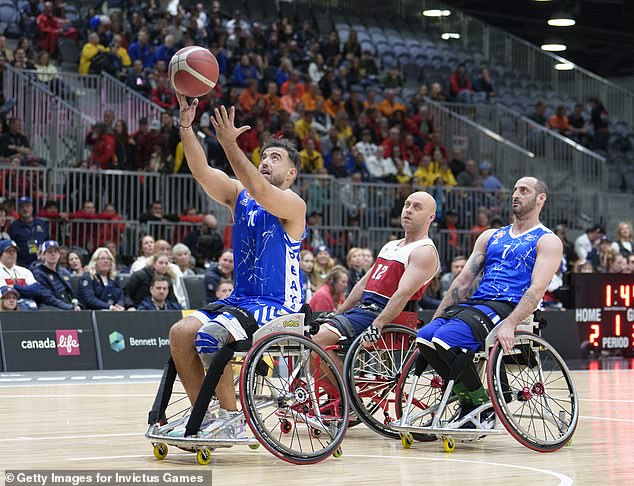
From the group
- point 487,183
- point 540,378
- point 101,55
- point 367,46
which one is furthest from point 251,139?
point 540,378

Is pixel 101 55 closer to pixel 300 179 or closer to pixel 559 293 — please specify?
pixel 300 179

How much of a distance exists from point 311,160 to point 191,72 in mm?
14280

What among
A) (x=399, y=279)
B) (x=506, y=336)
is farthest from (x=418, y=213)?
(x=506, y=336)

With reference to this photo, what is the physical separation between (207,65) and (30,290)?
8.84 m

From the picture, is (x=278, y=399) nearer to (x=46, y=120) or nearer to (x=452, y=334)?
(x=452, y=334)

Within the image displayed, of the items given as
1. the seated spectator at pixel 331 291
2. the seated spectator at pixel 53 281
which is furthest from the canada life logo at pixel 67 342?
the seated spectator at pixel 331 291

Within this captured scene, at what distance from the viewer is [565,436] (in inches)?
317

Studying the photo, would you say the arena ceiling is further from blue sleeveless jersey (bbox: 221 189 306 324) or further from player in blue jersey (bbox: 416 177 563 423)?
blue sleeveless jersey (bbox: 221 189 306 324)

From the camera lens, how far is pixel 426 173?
23219 millimetres

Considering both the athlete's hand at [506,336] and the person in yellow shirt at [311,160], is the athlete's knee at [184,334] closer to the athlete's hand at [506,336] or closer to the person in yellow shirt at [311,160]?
the athlete's hand at [506,336]

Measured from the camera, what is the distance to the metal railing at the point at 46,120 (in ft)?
65.1

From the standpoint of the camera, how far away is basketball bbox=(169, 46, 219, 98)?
7.28 m

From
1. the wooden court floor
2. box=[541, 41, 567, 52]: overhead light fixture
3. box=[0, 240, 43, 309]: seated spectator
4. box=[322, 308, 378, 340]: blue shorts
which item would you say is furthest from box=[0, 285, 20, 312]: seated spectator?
box=[541, 41, 567, 52]: overhead light fixture

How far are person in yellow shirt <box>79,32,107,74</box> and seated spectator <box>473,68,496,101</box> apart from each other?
32.6ft
